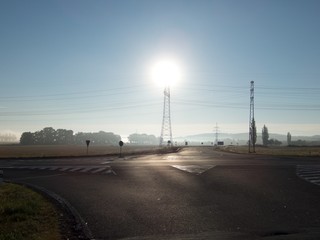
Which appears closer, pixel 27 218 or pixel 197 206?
pixel 27 218

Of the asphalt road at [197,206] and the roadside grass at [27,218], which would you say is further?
the asphalt road at [197,206]

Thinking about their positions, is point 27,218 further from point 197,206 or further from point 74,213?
point 197,206

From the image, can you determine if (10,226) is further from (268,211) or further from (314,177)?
(314,177)

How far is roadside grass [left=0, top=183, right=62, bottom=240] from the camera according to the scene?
8.72 meters

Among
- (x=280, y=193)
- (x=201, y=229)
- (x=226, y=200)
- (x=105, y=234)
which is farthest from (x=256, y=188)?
(x=105, y=234)

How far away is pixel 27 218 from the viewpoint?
10.4m

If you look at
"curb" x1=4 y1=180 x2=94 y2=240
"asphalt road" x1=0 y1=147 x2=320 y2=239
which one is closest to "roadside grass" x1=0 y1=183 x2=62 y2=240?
"curb" x1=4 y1=180 x2=94 y2=240

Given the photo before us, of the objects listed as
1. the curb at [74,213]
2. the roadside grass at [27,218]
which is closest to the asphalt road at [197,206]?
the curb at [74,213]

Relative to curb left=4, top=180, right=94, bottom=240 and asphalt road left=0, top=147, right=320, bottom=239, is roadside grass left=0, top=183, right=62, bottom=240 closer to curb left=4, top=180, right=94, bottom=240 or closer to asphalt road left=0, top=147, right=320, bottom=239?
curb left=4, top=180, right=94, bottom=240

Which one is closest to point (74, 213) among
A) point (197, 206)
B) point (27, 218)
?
point (27, 218)

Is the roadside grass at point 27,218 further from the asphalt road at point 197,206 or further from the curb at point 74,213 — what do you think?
the asphalt road at point 197,206

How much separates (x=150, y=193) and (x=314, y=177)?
9.67 meters

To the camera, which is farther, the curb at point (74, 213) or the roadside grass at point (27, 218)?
the curb at point (74, 213)

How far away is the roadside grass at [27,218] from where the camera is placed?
872cm
